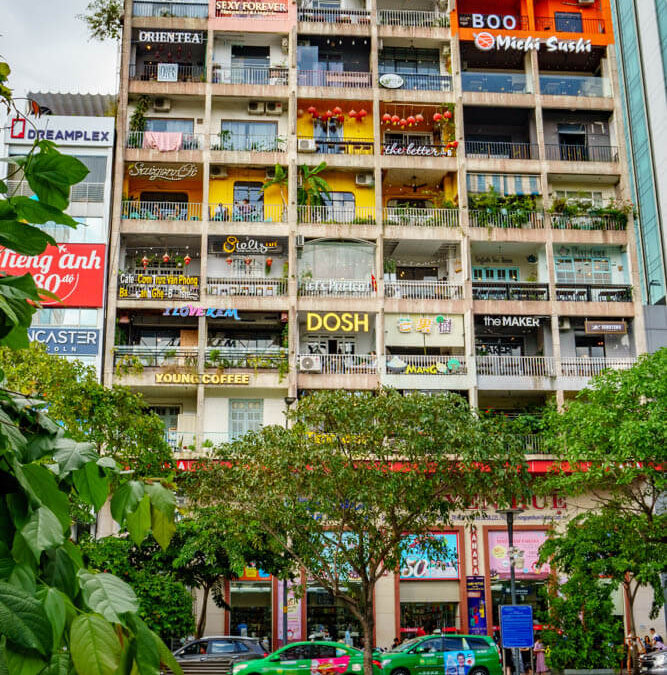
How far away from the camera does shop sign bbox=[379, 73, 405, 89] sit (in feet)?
141

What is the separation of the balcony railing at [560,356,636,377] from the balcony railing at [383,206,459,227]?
7792 mm

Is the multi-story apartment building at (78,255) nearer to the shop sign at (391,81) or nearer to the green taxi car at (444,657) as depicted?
the shop sign at (391,81)

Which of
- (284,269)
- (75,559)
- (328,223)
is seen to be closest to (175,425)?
(284,269)

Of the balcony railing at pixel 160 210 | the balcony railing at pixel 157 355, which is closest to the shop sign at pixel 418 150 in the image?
the balcony railing at pixel 160 210

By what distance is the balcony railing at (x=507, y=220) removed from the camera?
41.4 metres

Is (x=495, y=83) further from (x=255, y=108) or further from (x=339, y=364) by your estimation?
(x=339, y=364)

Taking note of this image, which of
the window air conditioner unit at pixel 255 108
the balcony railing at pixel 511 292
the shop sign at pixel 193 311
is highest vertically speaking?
the window air conditioner unit at pixel 255 108

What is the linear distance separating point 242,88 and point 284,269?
8.73 m

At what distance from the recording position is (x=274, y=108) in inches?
1706

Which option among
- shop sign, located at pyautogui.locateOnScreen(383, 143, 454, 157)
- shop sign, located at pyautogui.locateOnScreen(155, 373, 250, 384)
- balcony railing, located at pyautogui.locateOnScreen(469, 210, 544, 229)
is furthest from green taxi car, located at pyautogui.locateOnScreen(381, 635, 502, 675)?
shop sign, located at pyautogui.locateOnScreen(383, 143, 454, 157)

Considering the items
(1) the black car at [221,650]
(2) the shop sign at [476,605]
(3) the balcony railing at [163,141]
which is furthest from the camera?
(3) the balcony railing at [163,141]

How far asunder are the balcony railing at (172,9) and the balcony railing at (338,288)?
13.8 m

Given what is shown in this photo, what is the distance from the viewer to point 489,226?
41188 mm

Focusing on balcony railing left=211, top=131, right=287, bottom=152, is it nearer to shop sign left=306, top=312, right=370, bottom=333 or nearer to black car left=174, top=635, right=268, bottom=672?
shop sign left=306, top=312, right=370, bottom=333
